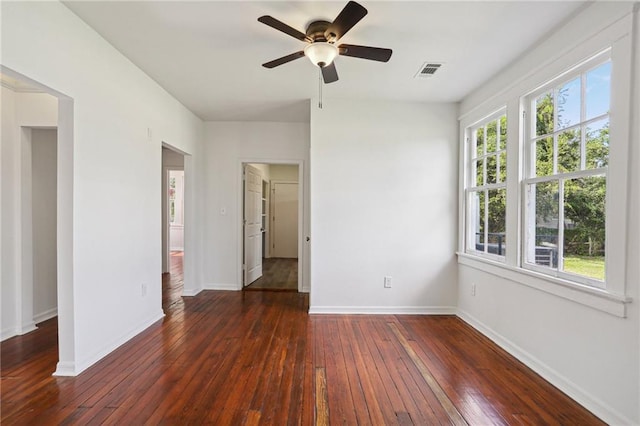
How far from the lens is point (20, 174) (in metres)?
3.07

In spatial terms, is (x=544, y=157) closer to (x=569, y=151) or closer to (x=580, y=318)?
(x=569, y=151)

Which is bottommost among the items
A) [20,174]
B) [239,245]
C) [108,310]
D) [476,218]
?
[108,310]

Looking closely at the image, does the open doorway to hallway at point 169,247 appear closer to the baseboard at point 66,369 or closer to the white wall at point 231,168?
the white wall at point 231,168

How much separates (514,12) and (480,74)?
100 cm

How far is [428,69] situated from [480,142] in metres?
1.14

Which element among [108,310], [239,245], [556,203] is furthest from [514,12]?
[239,245]

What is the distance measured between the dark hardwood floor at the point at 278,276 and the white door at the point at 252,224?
0.16 m

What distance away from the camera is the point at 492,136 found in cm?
331

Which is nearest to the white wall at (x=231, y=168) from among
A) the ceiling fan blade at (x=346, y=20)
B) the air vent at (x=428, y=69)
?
the air vent at (x=428, y=69)

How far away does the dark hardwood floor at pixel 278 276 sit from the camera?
5.16 meters

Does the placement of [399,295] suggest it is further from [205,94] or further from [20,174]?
[20,174]

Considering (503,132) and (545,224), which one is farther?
(503,132)

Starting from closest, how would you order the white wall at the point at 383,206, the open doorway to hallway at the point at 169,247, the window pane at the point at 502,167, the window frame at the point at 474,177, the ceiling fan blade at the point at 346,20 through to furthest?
the ceiling fan blade at the point at 346,20
the window pane at the point at 502,167
the window frame at the point at 474,177
the white wall at the point at 383,206
the open doorway to hallway at the point at 169,247

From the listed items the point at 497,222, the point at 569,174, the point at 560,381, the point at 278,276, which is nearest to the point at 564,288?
the point at 560,381
